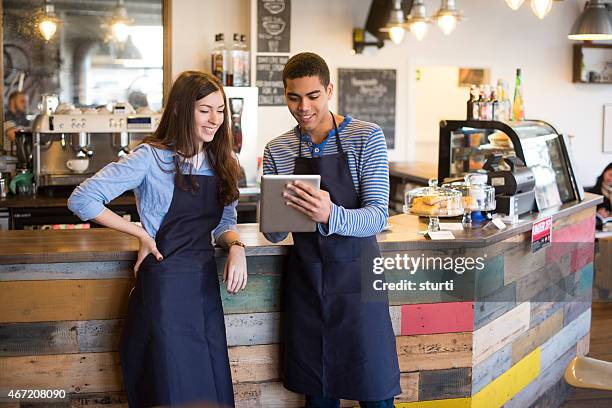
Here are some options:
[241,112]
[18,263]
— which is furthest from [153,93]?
[18,263]

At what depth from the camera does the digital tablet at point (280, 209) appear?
8.24 feet

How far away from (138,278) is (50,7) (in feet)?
15.7

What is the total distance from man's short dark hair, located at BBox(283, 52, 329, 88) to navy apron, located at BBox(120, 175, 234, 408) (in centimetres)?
42

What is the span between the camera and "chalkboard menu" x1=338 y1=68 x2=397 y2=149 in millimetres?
7961

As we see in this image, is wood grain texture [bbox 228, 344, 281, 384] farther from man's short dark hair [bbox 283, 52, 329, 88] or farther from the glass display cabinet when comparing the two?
the glass display cabinet

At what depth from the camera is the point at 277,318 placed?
3.06m

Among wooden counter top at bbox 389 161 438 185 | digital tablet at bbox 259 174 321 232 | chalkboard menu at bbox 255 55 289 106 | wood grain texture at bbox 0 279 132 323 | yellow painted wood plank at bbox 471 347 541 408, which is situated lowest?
yellow painted wood plank at bbox 471 347 541 408

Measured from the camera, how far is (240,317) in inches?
119

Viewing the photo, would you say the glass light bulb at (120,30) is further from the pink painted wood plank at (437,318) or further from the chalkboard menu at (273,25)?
the pink painted wood plank at (437,318)

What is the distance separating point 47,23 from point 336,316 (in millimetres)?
4905

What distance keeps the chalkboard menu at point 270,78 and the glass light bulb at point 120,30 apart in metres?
1.13

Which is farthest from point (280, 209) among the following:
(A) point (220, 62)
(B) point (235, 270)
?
(A) point (220, 62)

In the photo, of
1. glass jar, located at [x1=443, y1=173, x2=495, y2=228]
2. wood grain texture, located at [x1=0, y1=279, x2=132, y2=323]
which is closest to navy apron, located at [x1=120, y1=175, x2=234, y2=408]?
wood grain texture, located at [x1=0, y1=279, x2=132, y2=323]

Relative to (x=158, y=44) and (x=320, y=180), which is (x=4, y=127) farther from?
(x=320, y=180)
